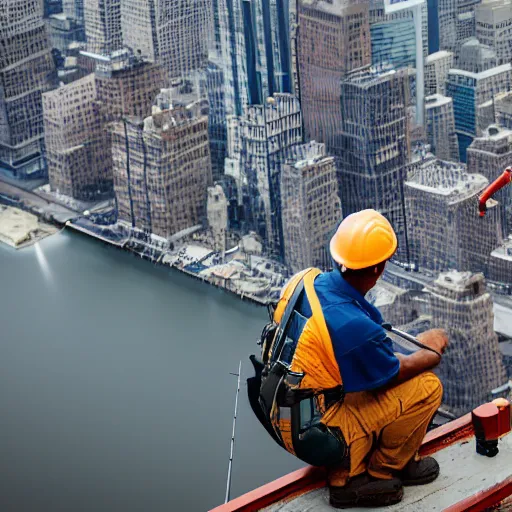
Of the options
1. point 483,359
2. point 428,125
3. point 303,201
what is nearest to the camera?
point 483,359

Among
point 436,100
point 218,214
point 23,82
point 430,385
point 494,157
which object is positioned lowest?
point 218,214

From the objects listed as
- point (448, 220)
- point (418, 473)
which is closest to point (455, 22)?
point (448, 220)

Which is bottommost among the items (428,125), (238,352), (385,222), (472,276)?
(238,352)

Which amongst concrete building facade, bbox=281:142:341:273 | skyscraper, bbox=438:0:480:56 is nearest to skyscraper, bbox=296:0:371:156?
concrete building facade, bbox=281:142:341:273

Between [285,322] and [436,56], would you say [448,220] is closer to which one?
[436,56]

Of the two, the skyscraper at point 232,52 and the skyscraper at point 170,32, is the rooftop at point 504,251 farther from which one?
the skyscraper at point 170,32

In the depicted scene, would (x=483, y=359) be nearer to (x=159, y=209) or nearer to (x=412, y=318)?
(x=412, y=318)

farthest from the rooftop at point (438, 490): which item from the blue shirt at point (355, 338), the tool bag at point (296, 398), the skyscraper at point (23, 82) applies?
the skyscraper at point (23, 82)

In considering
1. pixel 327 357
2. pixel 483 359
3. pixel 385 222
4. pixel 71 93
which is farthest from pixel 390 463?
pixel 71 93
